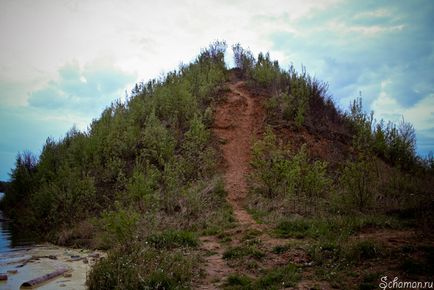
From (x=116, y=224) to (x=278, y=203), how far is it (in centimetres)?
637

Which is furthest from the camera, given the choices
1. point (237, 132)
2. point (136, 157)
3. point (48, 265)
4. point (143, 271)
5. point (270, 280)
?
point (237, 132)

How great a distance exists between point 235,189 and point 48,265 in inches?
319

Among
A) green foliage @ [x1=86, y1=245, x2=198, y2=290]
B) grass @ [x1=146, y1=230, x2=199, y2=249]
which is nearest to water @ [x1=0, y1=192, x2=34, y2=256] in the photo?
grass @ [x1=146, y1=230, x2=199, y2=249]

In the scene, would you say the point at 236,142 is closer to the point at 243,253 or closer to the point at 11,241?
the point at 243,253

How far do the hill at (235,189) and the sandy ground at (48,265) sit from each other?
827 mm

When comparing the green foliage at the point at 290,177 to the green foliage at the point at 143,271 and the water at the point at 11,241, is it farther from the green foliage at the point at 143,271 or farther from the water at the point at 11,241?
the water at the point at 11,241

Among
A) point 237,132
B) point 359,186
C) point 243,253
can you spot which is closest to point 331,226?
point 359,186

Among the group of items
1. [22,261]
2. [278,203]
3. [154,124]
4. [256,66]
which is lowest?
[22,261]

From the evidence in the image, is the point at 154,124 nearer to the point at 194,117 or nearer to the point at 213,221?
the point at 194,117

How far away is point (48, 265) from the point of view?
977 centimetres

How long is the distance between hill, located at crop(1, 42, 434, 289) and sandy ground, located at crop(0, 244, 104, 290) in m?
0.83

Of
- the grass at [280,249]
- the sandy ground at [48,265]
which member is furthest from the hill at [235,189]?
the sandy ground at [48,265]

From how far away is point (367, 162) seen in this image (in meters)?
11.2

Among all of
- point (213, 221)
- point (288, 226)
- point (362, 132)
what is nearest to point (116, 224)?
point (213, 221)
